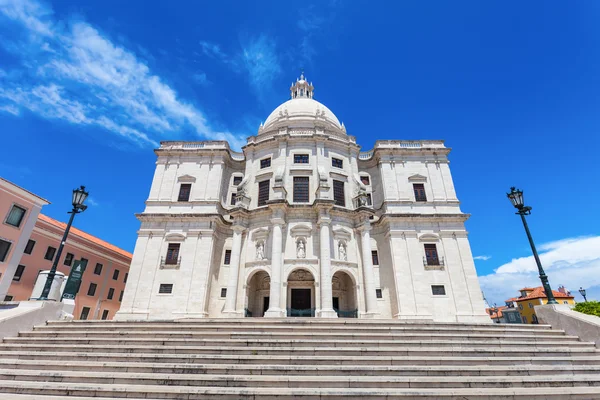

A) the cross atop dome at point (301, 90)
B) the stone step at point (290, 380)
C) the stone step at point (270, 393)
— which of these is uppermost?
the cross atop dome at point (301, 90)

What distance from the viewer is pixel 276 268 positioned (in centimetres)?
2159

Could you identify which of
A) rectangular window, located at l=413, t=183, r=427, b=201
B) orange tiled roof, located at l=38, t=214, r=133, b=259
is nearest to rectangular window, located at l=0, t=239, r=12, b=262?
orange tiled roof, located at l=38, t=214, r=133, b=259

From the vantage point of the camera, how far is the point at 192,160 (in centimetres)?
2845

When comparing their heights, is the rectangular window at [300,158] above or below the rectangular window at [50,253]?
above

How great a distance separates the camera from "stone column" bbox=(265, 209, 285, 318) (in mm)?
20172

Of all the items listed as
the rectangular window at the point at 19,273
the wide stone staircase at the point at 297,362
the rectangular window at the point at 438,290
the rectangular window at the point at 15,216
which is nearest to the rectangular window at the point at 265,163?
the wide stone staircase at the point at 297,362

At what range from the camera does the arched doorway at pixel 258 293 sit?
23688 mm

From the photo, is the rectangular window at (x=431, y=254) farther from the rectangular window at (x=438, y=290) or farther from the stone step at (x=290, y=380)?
the stone step at (x=290, y=380)

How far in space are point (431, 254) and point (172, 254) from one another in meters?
21.8

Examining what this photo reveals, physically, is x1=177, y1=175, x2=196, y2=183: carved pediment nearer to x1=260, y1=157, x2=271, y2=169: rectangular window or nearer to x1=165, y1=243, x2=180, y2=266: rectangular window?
x1=165, y1=243, x2=180, y2=266: rectangular window

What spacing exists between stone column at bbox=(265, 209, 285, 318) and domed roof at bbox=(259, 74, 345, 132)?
13.0 m

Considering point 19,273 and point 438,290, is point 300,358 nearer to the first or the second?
point 438,290

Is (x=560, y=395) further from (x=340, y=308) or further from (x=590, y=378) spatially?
(x=340, y=308)

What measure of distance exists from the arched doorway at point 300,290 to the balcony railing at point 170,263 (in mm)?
9275
